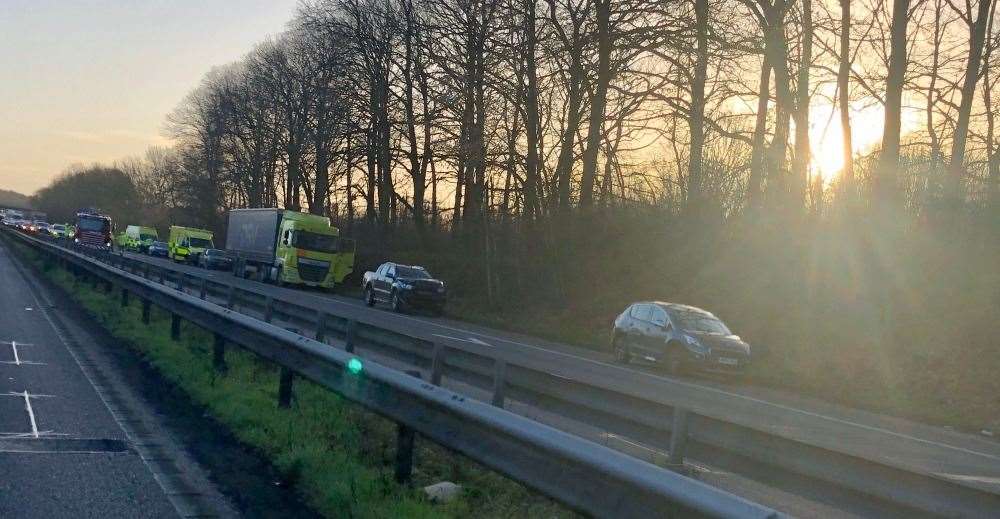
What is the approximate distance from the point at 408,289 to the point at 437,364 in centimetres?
2455

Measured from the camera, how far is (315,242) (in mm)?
49094

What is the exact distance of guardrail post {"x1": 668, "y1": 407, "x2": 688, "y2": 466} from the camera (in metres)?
6.97

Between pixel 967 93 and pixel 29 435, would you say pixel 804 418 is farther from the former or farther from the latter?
pixel 967 93

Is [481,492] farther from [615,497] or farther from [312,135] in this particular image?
[312,135]

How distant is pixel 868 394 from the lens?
20.0 m

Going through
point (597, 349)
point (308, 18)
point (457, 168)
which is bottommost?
point (597, 349)

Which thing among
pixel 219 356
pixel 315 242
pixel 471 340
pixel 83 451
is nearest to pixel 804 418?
pixel 219 356

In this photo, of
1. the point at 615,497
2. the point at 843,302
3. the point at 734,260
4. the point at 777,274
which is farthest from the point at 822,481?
the point at 734,260

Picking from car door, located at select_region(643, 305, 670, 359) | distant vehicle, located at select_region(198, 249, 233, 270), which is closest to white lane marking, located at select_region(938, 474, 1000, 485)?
car door, located at select_region(643, 305, 670, 359)

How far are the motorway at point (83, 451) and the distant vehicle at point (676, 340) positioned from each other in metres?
11.5

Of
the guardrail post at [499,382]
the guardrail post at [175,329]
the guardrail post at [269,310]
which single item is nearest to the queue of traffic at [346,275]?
the guardrail post at [269,310]

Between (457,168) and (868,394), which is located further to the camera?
(457,168)

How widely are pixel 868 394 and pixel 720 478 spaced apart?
1156 cm

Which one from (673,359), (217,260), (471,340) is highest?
(217,260)
